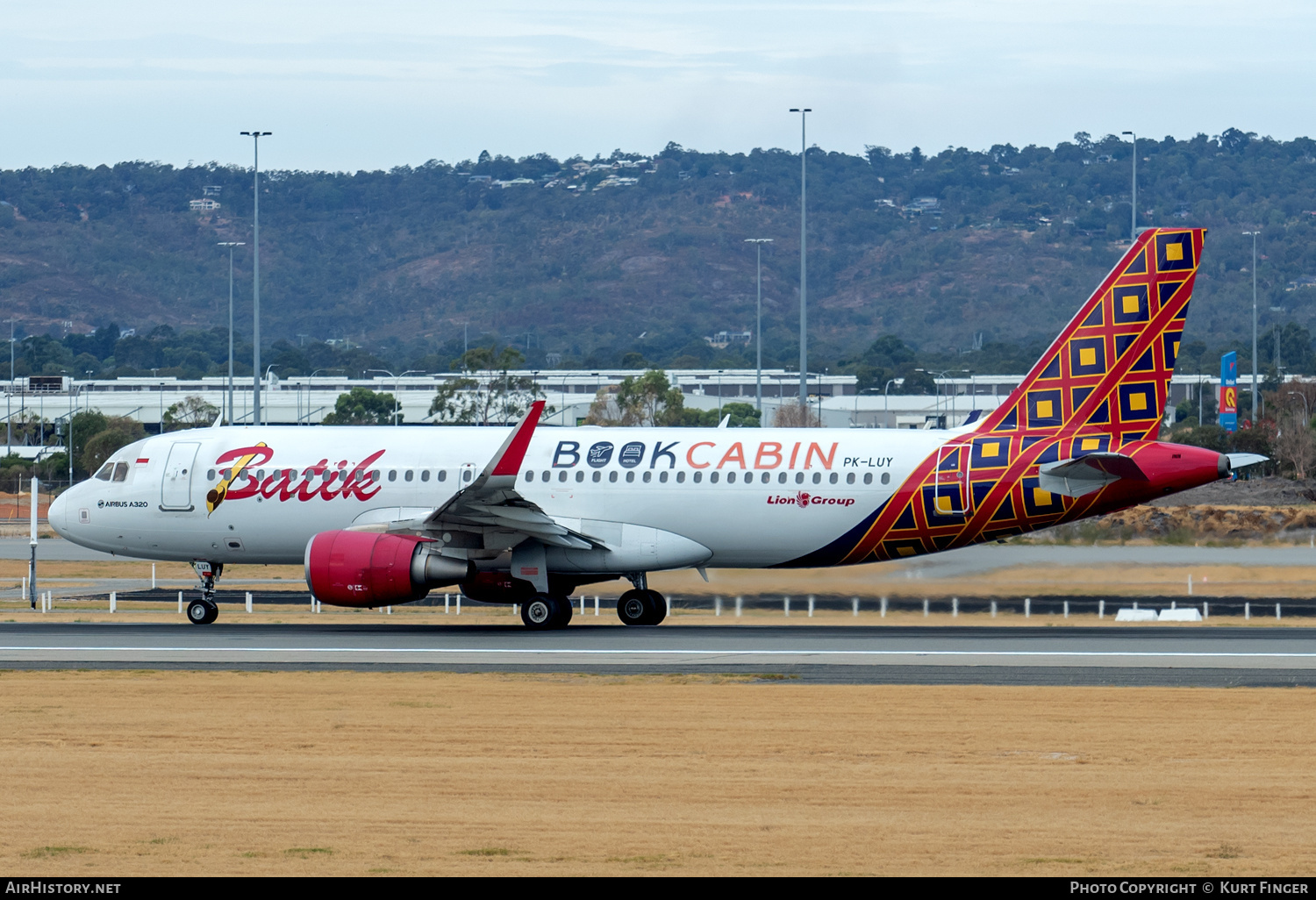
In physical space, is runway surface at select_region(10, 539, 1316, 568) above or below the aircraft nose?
below

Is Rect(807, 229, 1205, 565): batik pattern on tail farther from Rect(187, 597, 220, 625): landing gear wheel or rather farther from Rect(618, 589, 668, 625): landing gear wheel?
Rect(187, 597, 220, 625): landing gear wheel

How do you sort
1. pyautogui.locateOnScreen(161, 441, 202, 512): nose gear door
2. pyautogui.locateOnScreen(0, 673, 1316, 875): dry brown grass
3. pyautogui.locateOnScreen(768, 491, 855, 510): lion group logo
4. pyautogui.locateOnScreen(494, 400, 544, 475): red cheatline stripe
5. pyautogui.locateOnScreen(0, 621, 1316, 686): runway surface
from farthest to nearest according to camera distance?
pyautogui.locateOnScreen(161, 441, 202, 512): nose gear door < pyautogui.locateOnScreen(768, 491, 855, 510): lion group logo < pyautogui.locateOnScreen(494, 400, 544, 475): red cheatline stripe < pyautogui.locateOnScreen(0, 621, 1316, 686): runway surface < pyautogui.locateOnScreen(0, 673, 1316, 875): dry brown grass

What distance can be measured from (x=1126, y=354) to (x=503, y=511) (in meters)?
11.8

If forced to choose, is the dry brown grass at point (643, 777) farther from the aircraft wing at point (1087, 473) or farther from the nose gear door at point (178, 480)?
the nose gear door at point (178, 480)

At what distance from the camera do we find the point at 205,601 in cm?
3269

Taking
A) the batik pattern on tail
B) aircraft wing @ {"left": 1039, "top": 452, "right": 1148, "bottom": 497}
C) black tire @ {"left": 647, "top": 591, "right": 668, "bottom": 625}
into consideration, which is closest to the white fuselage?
the batik pattern on tail

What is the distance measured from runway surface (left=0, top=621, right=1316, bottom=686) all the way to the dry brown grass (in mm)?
1668

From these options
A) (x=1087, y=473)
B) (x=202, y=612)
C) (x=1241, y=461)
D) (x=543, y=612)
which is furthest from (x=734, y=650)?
(x=202, y=612)

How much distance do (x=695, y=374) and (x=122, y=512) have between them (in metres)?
115

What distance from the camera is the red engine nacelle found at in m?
29.6

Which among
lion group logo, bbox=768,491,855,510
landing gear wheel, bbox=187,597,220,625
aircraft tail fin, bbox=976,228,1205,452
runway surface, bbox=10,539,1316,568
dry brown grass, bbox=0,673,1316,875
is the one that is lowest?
landing gear wheel, bbox=187,597,220,625

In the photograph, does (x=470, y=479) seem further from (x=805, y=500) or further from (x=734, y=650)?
(x=734, y=650)
